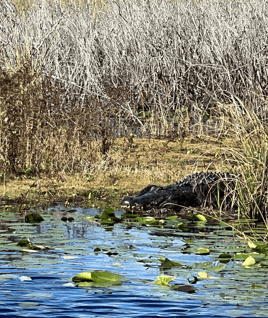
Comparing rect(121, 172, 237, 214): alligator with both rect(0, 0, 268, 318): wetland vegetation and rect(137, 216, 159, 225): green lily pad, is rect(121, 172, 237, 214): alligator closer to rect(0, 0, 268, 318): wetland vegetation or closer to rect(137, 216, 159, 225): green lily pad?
rect(0, 0, 268, 318): wetland vegetation

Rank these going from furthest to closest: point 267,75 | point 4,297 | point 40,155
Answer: point 267,75 → point 40,155 → point 4,297

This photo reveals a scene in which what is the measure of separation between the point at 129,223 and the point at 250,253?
229 centimetres

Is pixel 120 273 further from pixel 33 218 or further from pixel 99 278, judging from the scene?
pixel 33 218

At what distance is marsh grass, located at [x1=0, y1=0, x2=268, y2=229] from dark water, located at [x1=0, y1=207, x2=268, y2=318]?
53.2 inches

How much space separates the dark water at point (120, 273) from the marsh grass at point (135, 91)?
1352 millimetres

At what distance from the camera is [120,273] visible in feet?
17.8

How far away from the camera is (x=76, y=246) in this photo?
661 centimetres

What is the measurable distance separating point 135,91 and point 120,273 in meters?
14.5

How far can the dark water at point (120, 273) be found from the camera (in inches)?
173

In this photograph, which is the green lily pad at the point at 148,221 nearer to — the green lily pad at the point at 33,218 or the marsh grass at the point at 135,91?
the marsh grass at the point at 135,91

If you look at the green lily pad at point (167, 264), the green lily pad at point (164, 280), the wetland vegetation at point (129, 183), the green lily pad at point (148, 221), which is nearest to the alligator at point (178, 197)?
the wetland vegetation at point (129, 183)

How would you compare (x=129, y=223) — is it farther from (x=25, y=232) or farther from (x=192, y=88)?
(x=192, y=88)

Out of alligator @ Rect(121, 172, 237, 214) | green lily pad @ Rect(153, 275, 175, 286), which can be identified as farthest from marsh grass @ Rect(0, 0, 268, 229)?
green lily pad @ Rect(153, 275, 175, 286)

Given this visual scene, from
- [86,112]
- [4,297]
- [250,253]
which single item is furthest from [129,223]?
[86,112]
